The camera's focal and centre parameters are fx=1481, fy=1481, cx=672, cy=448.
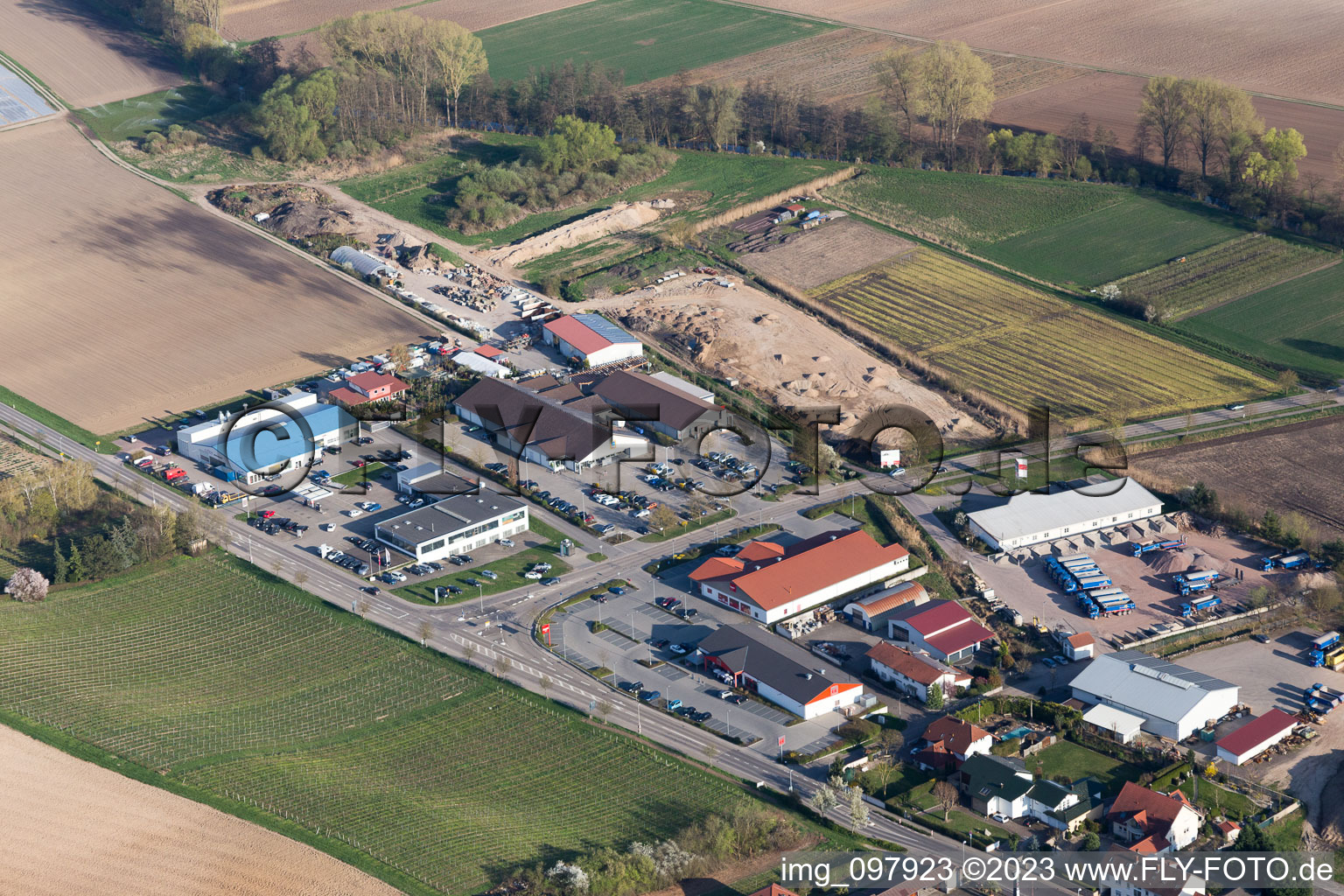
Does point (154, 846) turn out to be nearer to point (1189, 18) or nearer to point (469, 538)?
point (469, 538)

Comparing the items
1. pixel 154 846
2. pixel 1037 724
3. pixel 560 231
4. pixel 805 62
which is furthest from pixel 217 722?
pixel 805 62

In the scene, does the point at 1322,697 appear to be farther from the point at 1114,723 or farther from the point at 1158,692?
the point at 1114,723

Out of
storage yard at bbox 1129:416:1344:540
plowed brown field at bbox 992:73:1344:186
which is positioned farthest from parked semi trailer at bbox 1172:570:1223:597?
plowed brown field at bbox 992:73:1344:186

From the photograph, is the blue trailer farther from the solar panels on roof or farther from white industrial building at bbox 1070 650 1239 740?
the solar panels on roof

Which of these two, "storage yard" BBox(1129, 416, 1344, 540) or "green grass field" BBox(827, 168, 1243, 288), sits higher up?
"green grass field" BBox(827, 168, 1243, 288)

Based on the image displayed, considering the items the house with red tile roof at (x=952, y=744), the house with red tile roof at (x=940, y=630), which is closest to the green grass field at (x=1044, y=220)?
the house with red tile roof at (x=940, y=630)
